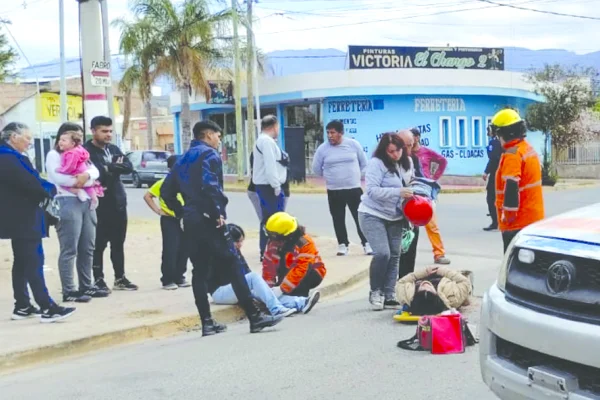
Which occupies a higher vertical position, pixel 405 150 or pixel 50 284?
pixel 405 150

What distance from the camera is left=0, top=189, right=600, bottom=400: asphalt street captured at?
538 cm

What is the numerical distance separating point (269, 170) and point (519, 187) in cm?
385

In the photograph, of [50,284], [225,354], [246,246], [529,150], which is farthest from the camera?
[246,246]

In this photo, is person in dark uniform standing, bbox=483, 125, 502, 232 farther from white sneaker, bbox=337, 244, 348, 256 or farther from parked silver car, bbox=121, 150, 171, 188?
parked silver car, bbox=121, 150, 171, 188

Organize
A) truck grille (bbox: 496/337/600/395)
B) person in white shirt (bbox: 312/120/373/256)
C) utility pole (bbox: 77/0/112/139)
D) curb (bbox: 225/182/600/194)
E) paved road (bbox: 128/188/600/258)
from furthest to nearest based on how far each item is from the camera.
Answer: curb (bbox: 225/182/600/194)
paved road (bbox: 128/188/600/258)
person in white shirt (bbox: 312/120/373/256)
utility pole (bbox: 77/0/112/139)
truck grille (bbox: 496/337/600/395)

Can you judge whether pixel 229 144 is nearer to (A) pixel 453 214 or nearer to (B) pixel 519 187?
(A) pixel 453 214

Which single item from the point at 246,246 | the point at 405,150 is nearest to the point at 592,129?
the point at 246,246

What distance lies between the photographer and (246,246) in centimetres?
1272

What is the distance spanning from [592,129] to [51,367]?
32.7 meters

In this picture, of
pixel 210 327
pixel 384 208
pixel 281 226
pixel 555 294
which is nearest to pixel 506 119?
pixel 384 208

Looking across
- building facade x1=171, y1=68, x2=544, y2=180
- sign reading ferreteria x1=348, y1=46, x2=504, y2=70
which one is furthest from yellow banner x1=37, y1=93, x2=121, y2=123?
sign reading ferreteria x1=348, y1=46, x2=504, y2=70

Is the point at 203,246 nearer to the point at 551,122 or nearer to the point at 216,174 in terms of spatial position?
the point at 216,174

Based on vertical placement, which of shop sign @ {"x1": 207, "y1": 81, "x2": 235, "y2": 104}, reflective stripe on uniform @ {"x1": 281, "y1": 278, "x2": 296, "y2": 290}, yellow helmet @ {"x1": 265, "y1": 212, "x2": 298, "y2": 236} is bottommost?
reflective stripe on uniform @ {"x1": 281, "y1": 278, "x2": 296, "y2": 290}

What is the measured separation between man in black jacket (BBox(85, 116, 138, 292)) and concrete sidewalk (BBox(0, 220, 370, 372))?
49 centimetres
